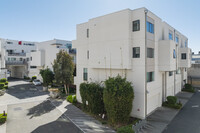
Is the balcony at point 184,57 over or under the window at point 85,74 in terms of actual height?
over

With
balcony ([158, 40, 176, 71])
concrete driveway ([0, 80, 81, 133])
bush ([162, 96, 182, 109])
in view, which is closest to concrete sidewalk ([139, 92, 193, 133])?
bush ([162, 96, 182, 109])

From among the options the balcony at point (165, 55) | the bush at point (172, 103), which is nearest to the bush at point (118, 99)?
the balcony at point (165, 55)

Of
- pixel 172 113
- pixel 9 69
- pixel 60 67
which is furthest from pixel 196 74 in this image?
pixel 9 69

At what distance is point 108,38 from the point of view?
14781mm

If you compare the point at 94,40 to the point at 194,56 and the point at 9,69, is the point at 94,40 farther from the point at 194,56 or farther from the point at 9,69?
the point at 194,56

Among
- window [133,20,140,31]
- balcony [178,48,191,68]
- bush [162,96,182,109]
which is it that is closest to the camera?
window [133,20,140,31]

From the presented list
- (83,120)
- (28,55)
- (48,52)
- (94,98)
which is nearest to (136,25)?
(94,98)

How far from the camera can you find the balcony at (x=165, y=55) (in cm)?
1541

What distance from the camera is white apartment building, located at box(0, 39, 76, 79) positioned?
33594 mm

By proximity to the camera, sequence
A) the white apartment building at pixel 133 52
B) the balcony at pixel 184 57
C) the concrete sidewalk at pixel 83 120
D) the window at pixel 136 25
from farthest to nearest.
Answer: the balcony at pixel 184 57
the window at pixel 136 25
the white apartment building at pixel 133 52
the concrete sidewalk at pixel 83 120

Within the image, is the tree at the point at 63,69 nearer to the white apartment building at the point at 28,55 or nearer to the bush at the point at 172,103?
the white apartment building at the point at 28,55

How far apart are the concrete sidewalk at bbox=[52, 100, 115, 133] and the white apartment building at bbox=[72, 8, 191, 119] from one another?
4.12 metres

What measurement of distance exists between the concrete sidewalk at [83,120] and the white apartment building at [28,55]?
1883cm

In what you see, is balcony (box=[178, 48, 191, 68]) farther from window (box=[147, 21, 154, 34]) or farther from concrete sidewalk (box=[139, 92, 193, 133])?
window (box=[147, 21, 154, 34])
